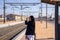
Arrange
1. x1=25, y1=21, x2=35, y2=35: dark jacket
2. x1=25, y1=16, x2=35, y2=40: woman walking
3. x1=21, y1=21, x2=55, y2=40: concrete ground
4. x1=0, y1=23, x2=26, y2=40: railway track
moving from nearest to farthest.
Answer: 1. x1=25, y1=16, x2=35, y2=40: woman walking
2. x1=25, y1=21, x2=35, y2=35: dark jacket
3. x1=0, y1=23, x2=26, y2=40: railway track
4. x1=21, y1=21, x2=55, y2=40: concrete ground

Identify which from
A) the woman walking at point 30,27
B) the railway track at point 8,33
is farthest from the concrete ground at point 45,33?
the woman walking at point 30,27

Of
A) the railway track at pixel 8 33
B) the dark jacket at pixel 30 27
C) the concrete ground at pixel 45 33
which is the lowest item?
the concrete ground at pixel 45 33

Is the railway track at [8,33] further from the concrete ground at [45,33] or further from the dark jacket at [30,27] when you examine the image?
the dark jacket at [30,27]

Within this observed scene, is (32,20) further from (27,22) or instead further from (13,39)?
(13,39)

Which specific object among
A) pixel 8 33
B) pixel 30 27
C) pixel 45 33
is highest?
pixel 30 27

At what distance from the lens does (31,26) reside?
39.7 ft

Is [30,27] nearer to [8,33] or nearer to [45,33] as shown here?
[8,33]

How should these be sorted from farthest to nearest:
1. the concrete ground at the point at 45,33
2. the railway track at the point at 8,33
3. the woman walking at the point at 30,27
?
the concrete ground at the point at 45,33 < the railway track at the point at 8,33 < the woman walking at the point at 30,27

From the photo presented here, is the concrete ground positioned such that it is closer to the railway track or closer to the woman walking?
the railway track

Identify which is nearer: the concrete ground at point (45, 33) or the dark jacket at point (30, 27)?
the dark jacket at point (30, 27)

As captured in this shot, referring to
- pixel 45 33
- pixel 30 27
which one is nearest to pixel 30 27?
pixel 30 27

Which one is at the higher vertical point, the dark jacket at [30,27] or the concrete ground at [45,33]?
the dark jacket at [30,27]

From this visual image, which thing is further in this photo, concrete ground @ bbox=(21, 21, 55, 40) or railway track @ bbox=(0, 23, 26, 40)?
concrete ground @ bbox=(21, 21, 55, 40)

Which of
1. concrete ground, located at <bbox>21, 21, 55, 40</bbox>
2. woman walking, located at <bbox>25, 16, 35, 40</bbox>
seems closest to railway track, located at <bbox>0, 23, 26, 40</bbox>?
concrete ground, located at <bbox>21, 21, 55, 40</bbox>
